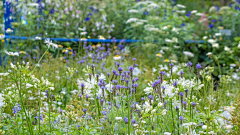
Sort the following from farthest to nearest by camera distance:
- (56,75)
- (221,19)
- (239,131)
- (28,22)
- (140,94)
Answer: (221,19) → (28,22) → (56,75) → (140,94) → (239,131)

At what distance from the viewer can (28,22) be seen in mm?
5039

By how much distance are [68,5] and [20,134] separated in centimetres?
442

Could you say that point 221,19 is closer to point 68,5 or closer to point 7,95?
point 68,5

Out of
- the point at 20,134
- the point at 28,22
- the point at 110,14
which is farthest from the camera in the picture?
the point at 110,14

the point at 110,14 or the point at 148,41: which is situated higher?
the point at 110,14

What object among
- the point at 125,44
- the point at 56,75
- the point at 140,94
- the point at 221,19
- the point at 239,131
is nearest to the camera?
the point at 239,131

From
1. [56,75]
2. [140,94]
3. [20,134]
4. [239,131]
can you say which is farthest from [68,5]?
[239,131]

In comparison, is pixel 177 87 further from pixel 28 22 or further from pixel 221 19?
pixel 221 19

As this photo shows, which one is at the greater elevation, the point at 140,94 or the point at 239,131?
the point at 239,131

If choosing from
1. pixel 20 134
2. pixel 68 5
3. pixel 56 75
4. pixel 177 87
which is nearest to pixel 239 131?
pixel 177 87

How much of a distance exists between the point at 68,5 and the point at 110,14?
1.16 m

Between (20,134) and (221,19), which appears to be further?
(221,19)

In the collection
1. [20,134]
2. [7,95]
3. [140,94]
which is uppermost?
[7,95]

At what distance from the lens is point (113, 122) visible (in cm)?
195
